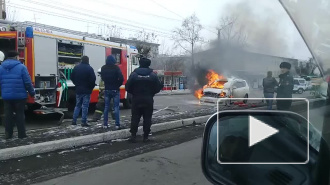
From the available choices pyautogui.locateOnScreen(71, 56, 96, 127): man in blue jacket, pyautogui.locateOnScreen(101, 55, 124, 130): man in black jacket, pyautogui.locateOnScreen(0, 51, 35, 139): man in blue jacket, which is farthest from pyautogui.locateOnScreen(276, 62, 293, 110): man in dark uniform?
pyautogui.locateOnScreen(71, 56, 96, 127): man in blue jacket

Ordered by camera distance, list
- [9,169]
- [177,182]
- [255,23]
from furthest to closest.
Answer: [9,169] < [177,182] < [255,23]

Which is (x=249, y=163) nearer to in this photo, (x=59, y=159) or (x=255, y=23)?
(x=255, y=23)

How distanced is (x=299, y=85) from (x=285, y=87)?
0.22 feet

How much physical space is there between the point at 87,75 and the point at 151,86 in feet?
7.24

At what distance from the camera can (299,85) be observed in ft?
4.61

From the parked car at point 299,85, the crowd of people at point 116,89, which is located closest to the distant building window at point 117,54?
the crowd of people at point 116,89

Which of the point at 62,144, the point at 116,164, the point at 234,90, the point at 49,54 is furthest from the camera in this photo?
the point at 49,54

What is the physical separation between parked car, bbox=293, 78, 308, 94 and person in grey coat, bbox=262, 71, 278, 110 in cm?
9

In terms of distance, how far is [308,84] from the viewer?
1.38 metres

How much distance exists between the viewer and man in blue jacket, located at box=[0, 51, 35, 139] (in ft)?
21.3

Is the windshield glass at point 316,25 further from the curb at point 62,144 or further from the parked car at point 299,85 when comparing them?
the curb at point 62,144

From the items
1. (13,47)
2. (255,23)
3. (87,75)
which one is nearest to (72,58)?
(13,47)

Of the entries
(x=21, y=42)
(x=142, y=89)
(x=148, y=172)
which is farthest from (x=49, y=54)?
(x=148, y=172)
